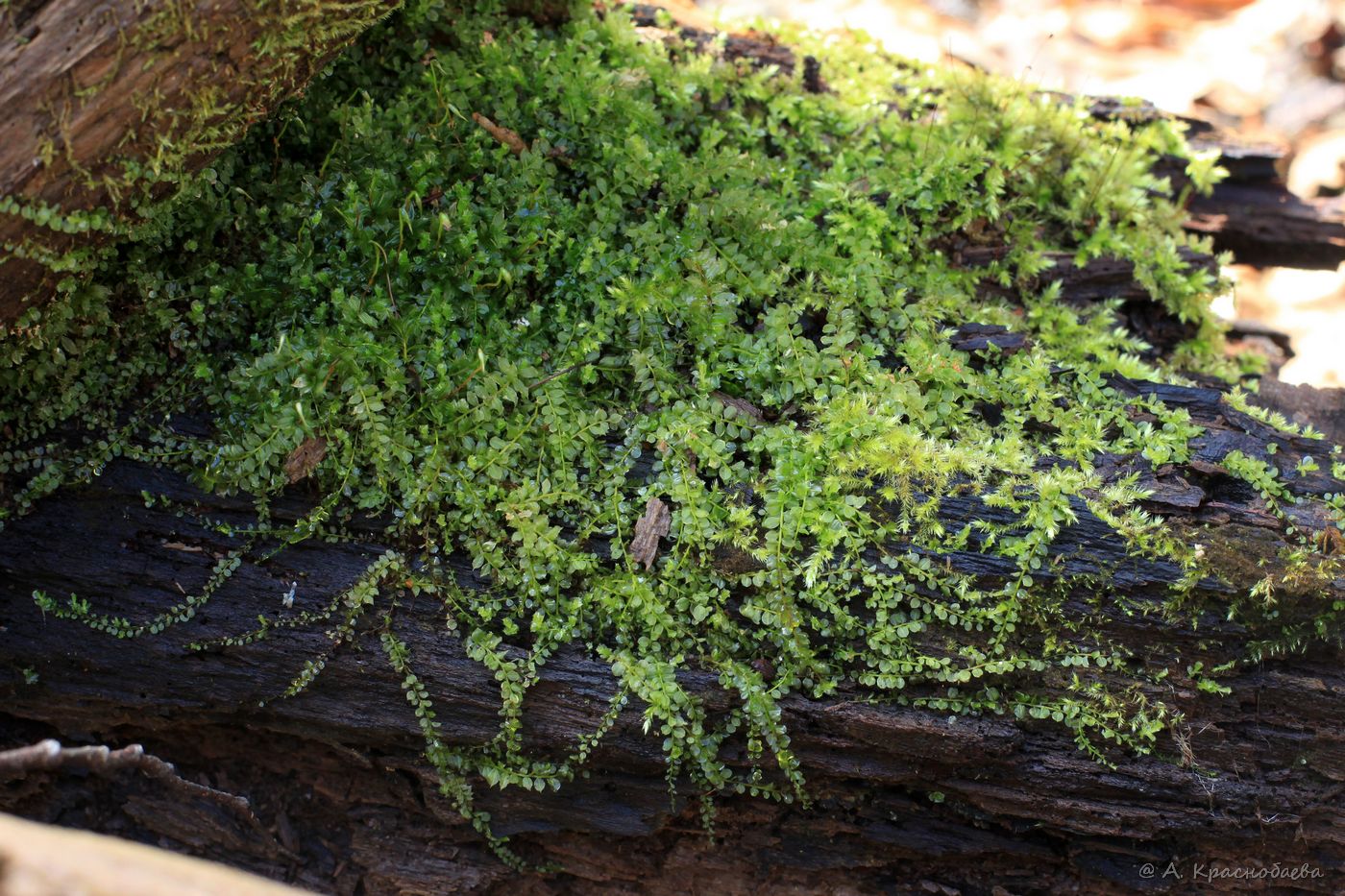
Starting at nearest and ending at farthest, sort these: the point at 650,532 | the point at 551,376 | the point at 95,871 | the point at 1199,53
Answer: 1. the point at 95,871
2. the point at 650,532
3. the point at 551,376
4. the point at 1199,53

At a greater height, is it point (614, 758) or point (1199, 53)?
point (1199, 53)

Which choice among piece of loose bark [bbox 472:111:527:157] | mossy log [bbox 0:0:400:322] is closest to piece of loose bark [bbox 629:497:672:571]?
piece of loose bark [bbox 472:111:527:157]

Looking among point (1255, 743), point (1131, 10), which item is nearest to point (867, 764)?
point (1255, 743)

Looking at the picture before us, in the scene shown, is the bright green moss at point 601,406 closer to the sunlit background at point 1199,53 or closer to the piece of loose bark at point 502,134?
the piece of loose bark at point 502,134

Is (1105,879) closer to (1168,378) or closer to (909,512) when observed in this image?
(909,512)

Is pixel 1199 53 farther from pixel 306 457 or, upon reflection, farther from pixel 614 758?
pixel 306 457

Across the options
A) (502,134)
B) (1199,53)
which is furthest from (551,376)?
(1199,53)

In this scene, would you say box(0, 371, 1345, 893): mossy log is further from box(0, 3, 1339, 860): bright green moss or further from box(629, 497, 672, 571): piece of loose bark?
box(629, 497, 672, 571): piece of loose bark
